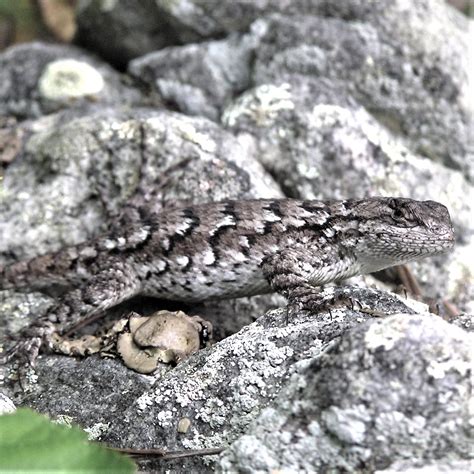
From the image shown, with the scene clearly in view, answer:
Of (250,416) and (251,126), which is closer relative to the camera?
(250,416)

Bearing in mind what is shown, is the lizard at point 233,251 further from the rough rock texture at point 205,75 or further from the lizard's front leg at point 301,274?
the rough rock texture at point 205,75

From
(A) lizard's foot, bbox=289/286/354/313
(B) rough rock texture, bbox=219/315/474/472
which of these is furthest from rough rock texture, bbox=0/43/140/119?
(B) rough rock texture, bbox=219/315/474/472

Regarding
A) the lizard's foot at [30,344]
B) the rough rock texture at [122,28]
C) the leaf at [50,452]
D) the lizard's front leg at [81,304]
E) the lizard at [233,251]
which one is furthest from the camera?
the rough rock texture at [122,28]

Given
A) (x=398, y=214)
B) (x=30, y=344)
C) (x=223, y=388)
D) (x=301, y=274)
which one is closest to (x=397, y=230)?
(x=398, y=214)

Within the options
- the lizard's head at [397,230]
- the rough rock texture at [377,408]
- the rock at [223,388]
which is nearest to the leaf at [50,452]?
the rough rock texture at [377,408]

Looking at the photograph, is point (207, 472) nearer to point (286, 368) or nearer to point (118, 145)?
point (286, 368)

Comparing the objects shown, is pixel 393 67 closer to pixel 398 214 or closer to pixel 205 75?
pixel 205 75

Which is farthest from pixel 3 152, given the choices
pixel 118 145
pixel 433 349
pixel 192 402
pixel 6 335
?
pixel 433 349
